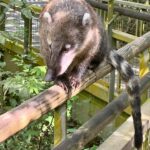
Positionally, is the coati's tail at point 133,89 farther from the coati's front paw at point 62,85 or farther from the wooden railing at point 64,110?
the coati's front paw at point 62,85

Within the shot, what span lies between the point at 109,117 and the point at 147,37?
686mm

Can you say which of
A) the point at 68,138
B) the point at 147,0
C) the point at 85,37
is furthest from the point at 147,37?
the point at 147,0

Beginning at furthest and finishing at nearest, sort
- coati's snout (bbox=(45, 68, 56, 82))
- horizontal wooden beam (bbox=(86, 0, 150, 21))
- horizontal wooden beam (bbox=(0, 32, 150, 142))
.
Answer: horizontal wooden beam (bbox=(86, 0, 150, 21)), coati's snout (bbox=(45, 68, 56, 82)), horizontal wooden beam (bbox=(0, 32, 150, 142))

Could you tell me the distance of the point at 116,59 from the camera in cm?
242

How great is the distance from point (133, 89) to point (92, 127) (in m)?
0.32

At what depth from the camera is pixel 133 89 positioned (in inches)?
91.9

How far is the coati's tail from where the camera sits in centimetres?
227

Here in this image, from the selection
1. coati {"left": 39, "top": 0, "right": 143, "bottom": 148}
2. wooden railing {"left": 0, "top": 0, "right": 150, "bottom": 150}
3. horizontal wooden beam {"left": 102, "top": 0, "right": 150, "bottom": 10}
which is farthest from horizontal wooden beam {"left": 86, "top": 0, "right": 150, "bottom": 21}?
coati {"left": 39, "top": 0, "right": 143, "bottom": 148}

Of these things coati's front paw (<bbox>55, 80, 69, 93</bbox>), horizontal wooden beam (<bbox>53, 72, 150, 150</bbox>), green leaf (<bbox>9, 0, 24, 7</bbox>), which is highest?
green leaf (<bbox>9, 0, 24, 7</bbox>)

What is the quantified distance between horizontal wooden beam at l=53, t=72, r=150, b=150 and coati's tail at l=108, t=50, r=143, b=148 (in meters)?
0.14

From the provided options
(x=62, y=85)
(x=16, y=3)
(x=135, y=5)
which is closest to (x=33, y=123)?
(x=16, y=3)

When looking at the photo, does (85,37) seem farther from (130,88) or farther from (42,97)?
(42,97)

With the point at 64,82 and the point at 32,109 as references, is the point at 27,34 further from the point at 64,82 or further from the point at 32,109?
the point at 32,109

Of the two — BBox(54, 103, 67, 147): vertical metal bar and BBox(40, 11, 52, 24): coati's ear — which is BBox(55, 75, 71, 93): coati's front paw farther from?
BBox(40, 11, 52, 24): coati's ear
